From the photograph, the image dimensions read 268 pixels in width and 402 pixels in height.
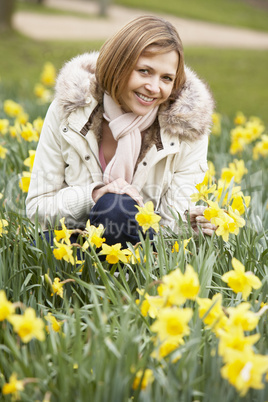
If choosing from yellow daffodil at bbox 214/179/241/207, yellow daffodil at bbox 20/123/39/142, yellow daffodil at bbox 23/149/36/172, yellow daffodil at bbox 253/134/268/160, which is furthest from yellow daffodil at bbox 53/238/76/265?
yellow daffodil at bbox 253/134/268/160

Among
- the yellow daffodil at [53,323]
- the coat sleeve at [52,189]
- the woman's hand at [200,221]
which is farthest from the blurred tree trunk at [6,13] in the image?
the yellow daffodil at [53,323]

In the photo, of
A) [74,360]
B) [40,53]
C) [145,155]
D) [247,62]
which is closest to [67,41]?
[40,53]

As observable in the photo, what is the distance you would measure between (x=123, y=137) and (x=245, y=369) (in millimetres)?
1281

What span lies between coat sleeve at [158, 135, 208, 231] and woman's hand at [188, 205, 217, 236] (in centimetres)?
19

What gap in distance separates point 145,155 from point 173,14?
1963 cm

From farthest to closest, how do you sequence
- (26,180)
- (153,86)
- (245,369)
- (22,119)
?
(22,119)
(26,180)
(153,86)
(245,369)

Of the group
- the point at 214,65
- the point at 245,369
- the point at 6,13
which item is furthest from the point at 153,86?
the point at 6,13

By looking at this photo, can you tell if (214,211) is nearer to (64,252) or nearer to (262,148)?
(64,252)

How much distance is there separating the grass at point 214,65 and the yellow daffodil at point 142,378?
695 cm

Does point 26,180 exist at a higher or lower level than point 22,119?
lower

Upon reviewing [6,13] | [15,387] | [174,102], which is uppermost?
[6,13]

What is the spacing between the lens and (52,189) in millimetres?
2365

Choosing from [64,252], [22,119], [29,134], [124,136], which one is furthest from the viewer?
[22,119]

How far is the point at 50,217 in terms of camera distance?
90.7 inches
